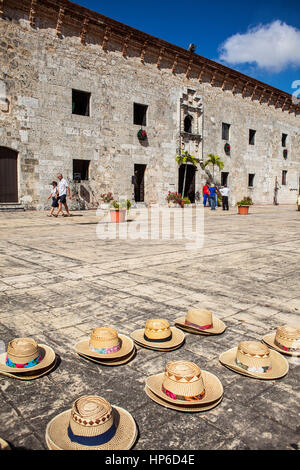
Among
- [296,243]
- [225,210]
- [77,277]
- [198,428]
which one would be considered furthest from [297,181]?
[198,428]

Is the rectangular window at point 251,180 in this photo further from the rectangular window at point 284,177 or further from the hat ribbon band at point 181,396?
the hat ribbon band at point 181,396

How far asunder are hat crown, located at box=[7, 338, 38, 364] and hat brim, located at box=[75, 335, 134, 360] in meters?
0.40

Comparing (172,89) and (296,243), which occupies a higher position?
(172,89)

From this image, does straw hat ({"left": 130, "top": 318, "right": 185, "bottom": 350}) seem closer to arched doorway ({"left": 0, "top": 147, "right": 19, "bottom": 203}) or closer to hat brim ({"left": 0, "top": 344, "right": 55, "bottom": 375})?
hat brim ({"left": 0, "top": 344, "right": 55, "bottom": 375})

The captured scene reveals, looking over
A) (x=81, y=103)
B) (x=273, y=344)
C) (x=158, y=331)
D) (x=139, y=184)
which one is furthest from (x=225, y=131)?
(x=158, y=331)

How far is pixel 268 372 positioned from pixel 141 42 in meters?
20.9

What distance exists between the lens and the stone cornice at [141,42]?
1604cm

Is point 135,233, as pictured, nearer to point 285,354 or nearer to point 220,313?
point 220,313

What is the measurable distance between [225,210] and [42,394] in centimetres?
2044

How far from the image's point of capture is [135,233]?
10648mm

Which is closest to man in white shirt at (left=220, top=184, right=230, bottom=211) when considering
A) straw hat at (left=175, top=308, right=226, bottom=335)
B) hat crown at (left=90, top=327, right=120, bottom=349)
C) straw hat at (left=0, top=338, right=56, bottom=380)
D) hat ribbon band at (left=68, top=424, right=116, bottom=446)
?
straw hat at (left=175, top=308, right=226, bottom=335)

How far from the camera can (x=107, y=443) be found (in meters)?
1.88

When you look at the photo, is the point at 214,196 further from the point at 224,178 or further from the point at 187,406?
the point at 187,406

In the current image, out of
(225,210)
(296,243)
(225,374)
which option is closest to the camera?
(225,374)
